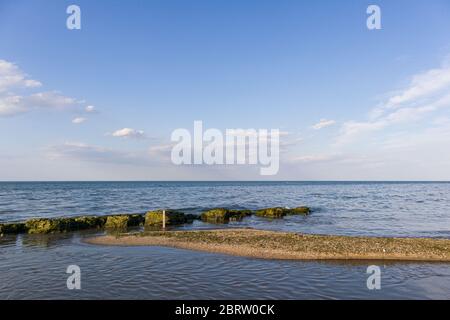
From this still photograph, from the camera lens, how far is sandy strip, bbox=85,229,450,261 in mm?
24500

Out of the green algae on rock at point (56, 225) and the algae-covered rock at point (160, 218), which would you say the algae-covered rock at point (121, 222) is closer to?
the algae-covered rock at point (160, 218)

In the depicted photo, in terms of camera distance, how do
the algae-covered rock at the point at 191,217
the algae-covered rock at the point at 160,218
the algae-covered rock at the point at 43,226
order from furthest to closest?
the algae-covered rock at the point at 191,217
the algae-covered rock at the point at 160,218
the algae-covered rock at the point at 43,226

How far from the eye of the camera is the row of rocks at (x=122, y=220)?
3650 centimetres

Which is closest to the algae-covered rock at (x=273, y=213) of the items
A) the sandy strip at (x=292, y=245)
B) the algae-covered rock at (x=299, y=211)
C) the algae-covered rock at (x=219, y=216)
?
the algae-covered rock at (x=299, y=211)

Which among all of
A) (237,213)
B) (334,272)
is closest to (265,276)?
(334,272)

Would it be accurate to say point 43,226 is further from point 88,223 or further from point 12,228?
point 88,223

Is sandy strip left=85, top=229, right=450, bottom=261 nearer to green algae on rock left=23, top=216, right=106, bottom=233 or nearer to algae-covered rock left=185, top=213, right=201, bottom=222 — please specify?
green algae on rock left=23, top=216, right=106, bottom=233

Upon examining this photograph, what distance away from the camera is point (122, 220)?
4216 cm

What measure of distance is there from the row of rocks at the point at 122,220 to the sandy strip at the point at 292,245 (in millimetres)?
6914

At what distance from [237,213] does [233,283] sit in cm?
3499

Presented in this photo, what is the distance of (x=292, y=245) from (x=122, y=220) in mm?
23115

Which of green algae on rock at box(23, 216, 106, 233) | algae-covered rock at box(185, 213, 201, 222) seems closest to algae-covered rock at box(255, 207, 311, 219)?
algae-covered rock at box(185, 213, 201, 222)

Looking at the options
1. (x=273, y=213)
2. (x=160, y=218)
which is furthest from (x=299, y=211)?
(x=160, y=218)
